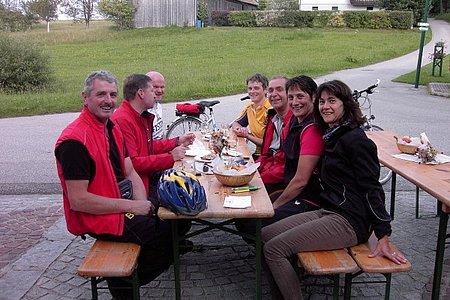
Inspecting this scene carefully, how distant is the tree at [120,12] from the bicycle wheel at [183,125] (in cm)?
3696

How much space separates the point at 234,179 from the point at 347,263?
1036 millimetres

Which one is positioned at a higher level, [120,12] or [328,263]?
[120,12]

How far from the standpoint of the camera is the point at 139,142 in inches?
179

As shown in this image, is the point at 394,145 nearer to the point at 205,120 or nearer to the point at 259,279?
the point at 259,279

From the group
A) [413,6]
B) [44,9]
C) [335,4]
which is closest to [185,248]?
[413,6]

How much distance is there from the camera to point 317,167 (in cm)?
383

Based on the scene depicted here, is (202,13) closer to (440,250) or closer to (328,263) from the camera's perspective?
(440,250)

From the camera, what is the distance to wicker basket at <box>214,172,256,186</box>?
373 cm

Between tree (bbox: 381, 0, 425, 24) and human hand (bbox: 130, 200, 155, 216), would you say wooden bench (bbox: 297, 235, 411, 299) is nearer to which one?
human hand (bbox: 130, 200, 155, 216)

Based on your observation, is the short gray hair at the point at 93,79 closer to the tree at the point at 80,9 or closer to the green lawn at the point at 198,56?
the green lawn at the point at 198,56

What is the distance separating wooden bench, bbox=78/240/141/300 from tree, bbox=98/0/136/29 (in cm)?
4206

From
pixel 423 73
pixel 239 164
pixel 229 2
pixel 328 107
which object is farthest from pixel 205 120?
pixel 229 2

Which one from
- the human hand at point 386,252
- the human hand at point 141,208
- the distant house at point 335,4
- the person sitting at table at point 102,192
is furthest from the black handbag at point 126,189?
the distant house at point 335,4

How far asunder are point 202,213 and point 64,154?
3.25 ft
